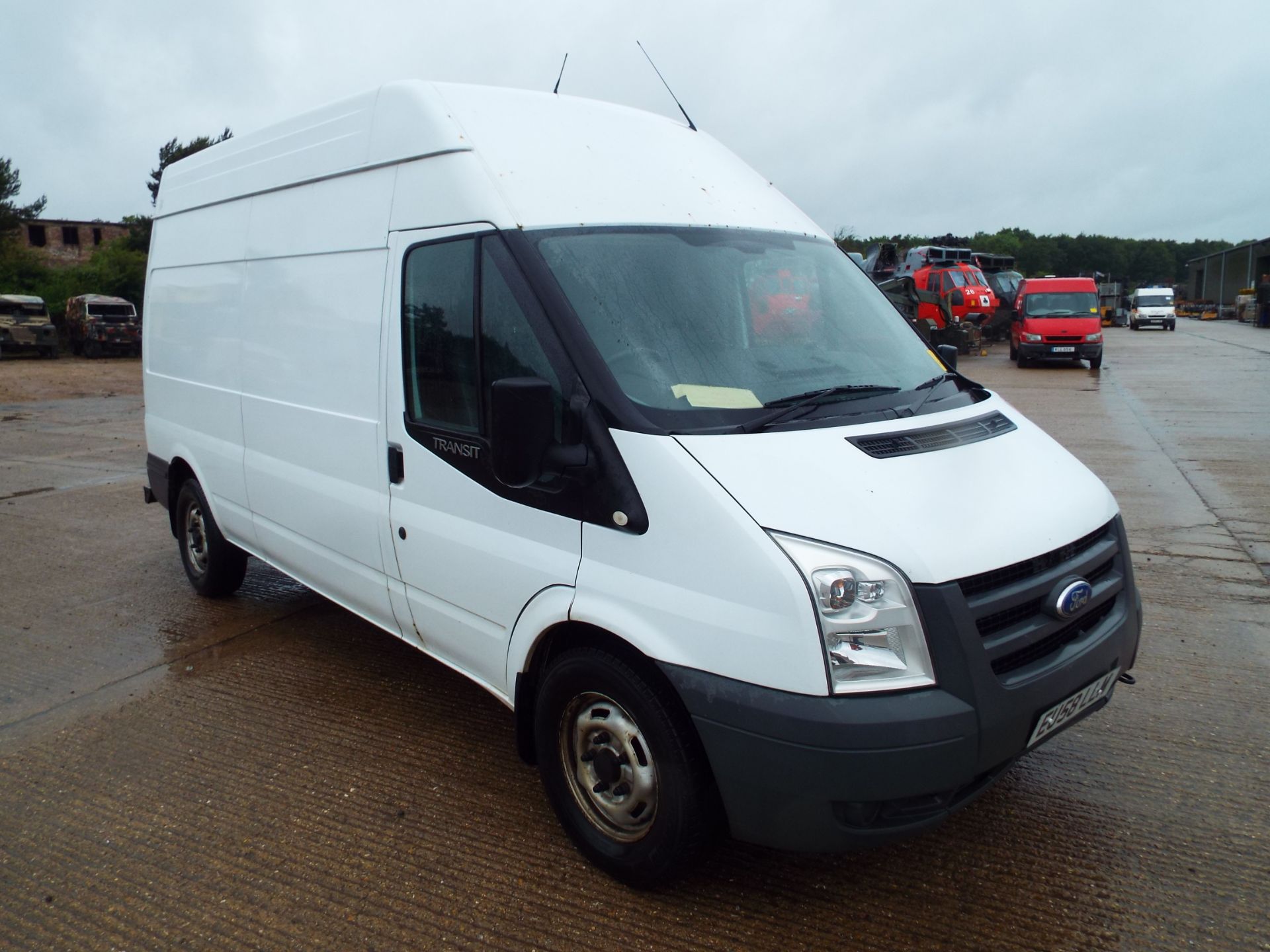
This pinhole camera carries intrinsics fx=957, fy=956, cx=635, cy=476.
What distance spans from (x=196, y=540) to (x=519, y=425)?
411cm

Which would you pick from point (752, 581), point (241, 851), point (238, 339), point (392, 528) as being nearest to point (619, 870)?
point (752, 581)

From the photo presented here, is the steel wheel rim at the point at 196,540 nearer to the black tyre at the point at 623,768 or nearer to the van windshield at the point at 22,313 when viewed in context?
the black tyre at the point at 623,768

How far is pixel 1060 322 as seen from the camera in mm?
22375

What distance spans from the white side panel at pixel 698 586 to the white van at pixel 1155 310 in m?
48.4

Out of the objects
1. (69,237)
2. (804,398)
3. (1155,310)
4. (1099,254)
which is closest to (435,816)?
(804,398)

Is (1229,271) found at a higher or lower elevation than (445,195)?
higher

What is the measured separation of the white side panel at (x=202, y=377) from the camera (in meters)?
5.05

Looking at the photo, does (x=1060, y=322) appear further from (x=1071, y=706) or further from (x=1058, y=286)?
(x=1071, y=706)

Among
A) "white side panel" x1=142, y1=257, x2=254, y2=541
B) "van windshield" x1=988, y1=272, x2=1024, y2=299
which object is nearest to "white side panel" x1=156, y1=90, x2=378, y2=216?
"white side panel" x1=142, y1=257, x2=254, y2=541

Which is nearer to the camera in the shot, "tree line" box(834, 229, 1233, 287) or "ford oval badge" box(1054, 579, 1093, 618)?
"ford oval badge" box(1054, 579, 1093, 618)

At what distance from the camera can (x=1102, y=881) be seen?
9.95 ft

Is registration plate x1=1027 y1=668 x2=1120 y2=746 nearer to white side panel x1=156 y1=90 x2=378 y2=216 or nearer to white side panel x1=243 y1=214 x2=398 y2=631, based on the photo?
white side panel x1=243 y1=214 x2=398 y2=631

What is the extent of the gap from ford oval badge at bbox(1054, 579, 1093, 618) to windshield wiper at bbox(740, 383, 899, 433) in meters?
0.91

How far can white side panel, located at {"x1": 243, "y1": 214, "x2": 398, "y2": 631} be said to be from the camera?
3.89m
